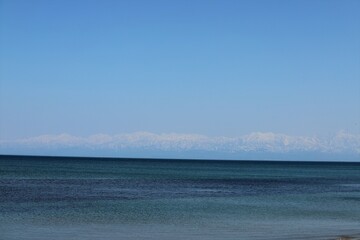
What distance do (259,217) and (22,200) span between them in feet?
55.0

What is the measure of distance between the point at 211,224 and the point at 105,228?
5512mm

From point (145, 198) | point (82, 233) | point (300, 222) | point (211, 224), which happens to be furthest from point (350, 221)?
point (145, 198)

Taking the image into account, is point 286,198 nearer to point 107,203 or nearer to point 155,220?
point 107,203

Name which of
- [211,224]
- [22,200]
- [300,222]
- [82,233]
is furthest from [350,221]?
[22,200]

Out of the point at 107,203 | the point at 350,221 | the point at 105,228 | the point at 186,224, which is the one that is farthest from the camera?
the point at 107,203

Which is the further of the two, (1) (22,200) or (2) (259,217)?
(1) (22,200)

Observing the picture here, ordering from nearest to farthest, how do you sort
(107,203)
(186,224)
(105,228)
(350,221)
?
(105,228), (186,224), (350,221), (107,203)

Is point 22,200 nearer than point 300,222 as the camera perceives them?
No

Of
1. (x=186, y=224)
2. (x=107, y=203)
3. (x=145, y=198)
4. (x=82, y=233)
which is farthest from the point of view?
(x=145, y=198)

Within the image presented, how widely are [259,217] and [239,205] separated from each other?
7706 mm

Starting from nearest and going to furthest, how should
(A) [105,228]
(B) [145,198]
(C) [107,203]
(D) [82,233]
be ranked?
(D) [82,233] → (A) [105,228] → (C) [107,203] → (B) [145,198]

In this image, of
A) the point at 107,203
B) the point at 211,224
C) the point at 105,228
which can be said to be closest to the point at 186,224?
the point at 211,224

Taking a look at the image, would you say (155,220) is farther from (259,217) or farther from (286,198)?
(286,198)

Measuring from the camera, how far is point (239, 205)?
139 ft
